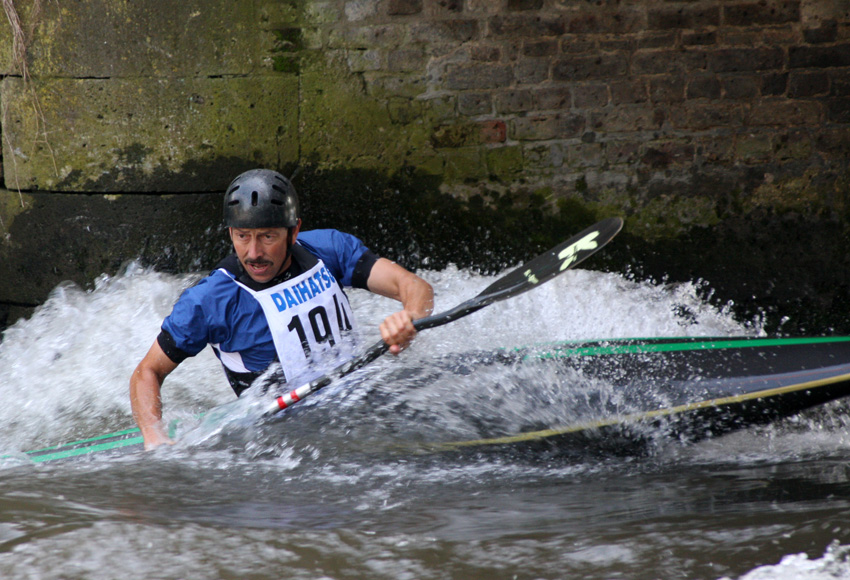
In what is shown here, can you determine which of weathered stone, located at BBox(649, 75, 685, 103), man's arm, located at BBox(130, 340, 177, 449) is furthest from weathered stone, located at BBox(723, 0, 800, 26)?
man's arm, located at BBox(130, 340, 177, 449)

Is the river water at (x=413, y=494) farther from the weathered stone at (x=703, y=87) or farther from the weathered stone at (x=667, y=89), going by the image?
the weathered stone at (x=703, y=87)

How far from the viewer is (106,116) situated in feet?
16.9

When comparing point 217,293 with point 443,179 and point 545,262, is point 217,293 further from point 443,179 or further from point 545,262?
point 443,179

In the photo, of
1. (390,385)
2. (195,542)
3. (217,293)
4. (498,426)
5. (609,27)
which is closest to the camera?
(195,542)

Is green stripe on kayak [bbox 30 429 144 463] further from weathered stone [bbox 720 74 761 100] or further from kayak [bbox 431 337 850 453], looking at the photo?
weathered stone [bbox 720 74 761 100]

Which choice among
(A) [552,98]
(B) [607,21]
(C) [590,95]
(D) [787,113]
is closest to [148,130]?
(A) [552,98]

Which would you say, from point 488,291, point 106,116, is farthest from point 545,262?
point 106,116

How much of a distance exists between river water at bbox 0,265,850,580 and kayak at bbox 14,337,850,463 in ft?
0.23

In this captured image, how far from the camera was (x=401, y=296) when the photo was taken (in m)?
3.08

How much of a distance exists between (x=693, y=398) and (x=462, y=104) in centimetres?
287

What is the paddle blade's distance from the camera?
2910mm

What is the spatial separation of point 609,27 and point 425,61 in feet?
3.98

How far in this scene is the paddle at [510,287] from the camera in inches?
110

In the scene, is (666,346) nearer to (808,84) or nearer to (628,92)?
(628,92)
